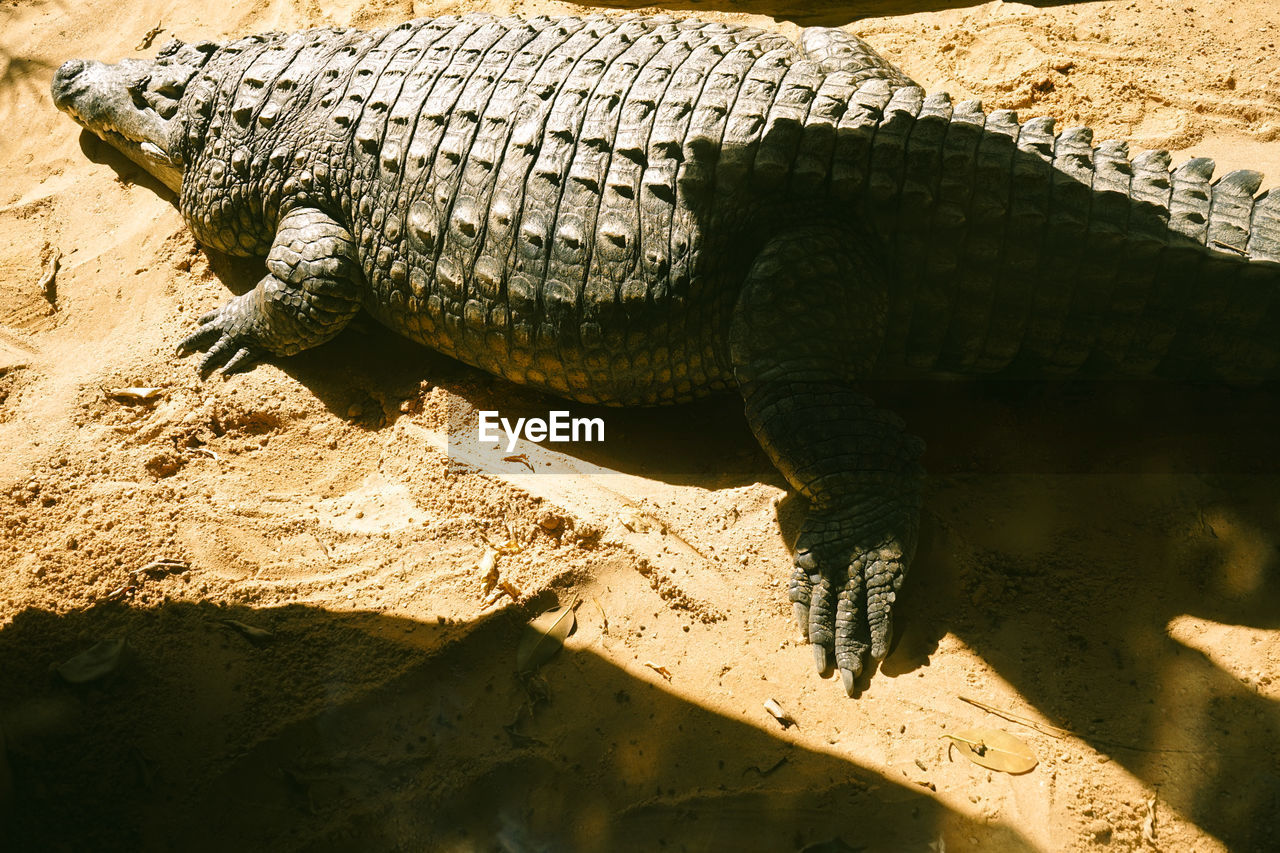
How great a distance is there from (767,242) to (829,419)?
0.74 m

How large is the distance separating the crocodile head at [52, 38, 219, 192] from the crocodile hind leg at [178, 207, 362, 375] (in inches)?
47.6

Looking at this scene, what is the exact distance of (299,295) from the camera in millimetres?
3959

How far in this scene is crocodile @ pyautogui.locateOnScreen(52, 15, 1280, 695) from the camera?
300cm

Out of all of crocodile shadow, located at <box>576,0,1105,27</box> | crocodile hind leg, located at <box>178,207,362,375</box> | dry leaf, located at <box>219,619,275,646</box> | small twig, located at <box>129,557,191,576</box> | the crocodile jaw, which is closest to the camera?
dry leaf, located at <box>219,619,275,646</box>

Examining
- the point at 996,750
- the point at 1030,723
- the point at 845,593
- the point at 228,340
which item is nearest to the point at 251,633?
the point at 228,340

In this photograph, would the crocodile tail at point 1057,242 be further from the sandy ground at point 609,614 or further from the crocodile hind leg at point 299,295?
the crocodile hind leg at point 299,295

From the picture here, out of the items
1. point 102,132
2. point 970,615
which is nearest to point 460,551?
point 970,615

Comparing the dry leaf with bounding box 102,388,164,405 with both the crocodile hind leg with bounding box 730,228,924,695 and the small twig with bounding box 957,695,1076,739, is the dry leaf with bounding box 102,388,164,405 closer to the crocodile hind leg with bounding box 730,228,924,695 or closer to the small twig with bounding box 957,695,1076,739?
the crocodile hind leg with bounding box 730,228,924,695

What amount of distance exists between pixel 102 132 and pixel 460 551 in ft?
12.9

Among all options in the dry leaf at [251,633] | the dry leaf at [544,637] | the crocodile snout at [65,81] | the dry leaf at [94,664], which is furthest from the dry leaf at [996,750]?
the crocodile snout at [65,81]

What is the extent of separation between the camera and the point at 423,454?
12.2 feet

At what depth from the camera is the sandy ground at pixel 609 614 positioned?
2.50 m

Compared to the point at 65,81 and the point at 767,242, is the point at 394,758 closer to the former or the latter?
the point at 767,242

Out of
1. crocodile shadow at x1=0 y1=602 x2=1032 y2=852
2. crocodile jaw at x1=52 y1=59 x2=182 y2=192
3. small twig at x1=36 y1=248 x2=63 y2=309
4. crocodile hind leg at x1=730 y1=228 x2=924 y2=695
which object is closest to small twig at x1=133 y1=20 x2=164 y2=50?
crocodile jaw at x1=52 y1=59 x2=182 y2=192
